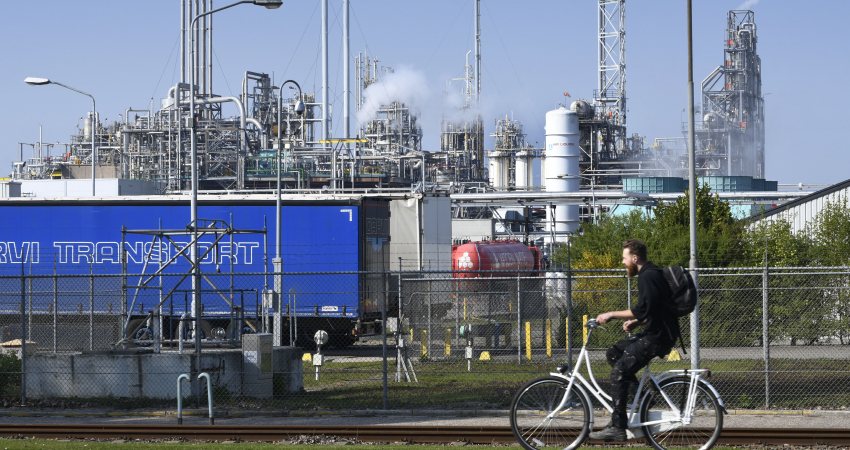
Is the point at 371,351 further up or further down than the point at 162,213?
further down

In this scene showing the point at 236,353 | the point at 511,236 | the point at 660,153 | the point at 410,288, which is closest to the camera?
the point at 236,353

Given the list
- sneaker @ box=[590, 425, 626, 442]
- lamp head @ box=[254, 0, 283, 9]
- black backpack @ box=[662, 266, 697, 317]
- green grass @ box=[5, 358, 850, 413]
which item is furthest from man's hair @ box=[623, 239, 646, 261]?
lamp head @ box=[254, 0, 283, 9]

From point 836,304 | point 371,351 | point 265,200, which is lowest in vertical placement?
point 371,351

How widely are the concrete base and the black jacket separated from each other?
33.9 ft

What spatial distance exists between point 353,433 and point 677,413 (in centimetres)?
497

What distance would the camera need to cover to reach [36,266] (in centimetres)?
3328

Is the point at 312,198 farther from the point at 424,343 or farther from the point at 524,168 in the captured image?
the point at 524,168

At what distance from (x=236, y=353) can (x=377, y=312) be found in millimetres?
11671

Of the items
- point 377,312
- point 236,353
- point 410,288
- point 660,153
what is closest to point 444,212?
point 377,312

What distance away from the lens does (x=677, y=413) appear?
34.4 feet

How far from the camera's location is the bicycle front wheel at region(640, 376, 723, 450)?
10.5m

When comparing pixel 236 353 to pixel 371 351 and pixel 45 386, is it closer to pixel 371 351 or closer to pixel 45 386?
pixel 45 386

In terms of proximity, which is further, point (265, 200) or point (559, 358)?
point (265, 200)

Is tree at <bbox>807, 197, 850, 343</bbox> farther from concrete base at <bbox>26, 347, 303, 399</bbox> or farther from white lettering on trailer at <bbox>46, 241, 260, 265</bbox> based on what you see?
white lettering on trailer at <bbox>46, 241, 260, 265</bbox>
